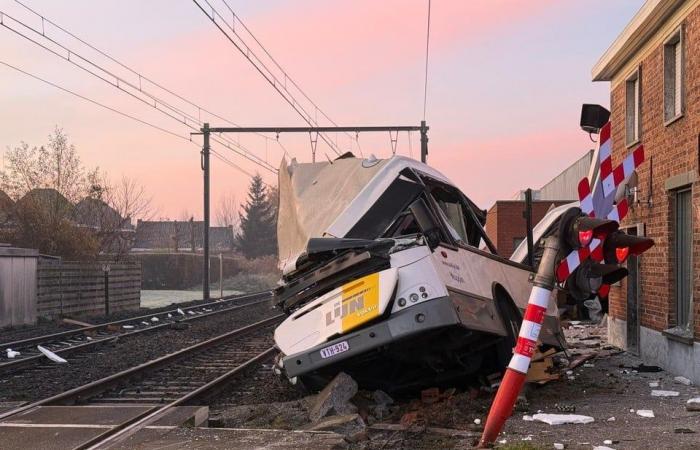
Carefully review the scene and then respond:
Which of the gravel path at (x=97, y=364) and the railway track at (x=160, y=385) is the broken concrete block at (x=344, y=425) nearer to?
the railway track at (x=160, y=385)

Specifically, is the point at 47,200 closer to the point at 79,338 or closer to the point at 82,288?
the point at 82,288

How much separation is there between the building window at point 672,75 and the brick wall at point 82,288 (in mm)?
17529

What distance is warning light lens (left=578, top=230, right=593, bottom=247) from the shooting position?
4.83 metres

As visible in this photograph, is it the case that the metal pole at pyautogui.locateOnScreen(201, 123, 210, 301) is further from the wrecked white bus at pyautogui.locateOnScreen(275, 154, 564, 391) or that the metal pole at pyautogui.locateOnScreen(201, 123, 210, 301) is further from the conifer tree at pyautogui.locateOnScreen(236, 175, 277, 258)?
the conifer tree at pyautogui.locateOnScreen(236, 175, 277, 258)

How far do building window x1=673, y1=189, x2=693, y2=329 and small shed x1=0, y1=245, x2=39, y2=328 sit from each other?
16.4m

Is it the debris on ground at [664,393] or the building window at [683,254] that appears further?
the building window at [683,254]

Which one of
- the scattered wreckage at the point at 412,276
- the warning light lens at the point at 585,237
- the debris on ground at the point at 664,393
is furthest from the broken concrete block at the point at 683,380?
the warning light lens at the point at 585,237

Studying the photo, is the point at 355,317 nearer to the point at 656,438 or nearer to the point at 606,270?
the point at 606,270

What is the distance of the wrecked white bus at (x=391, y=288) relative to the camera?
6.20 m

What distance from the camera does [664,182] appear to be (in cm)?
1007

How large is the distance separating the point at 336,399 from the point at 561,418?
80.2 inches

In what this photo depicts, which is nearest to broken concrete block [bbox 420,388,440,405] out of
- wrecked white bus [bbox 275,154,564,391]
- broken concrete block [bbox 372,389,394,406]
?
wrecked white bus [bbox 275,154,564,391]

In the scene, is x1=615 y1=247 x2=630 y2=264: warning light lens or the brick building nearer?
x1=615 y1=247 x2=630 y2=264: warning light lens

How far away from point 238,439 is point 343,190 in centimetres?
316
